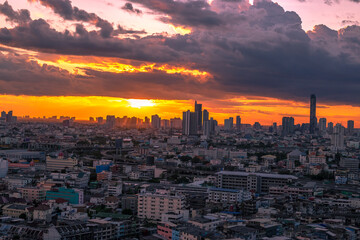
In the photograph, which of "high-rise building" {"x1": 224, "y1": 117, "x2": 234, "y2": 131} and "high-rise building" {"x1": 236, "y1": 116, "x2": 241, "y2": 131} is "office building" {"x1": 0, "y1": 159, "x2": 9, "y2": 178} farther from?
"high-rise building" {"x1": 236, "y1": 116, "x2": 241, "y2": 131}

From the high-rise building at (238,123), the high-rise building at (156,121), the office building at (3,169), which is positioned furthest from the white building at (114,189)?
the high-rise building at (238,123)

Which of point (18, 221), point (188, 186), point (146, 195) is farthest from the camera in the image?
point (188, 186)

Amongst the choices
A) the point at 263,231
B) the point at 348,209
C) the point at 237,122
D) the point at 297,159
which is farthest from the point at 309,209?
the point at 237,122

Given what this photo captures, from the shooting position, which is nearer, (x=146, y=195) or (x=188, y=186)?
(x=146, y=195)

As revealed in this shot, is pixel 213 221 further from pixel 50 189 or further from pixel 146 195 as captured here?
pixel 50 189

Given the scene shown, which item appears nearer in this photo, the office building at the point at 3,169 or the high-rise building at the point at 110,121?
the office building at the point at 3,169

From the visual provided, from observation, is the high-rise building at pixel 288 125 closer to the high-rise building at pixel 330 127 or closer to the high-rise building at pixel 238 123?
the high-rise building at pixel 330 127
